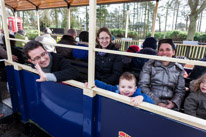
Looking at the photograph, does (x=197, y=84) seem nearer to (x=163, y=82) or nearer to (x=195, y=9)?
(x=163, y=82)

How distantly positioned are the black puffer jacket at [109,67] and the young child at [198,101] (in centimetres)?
94

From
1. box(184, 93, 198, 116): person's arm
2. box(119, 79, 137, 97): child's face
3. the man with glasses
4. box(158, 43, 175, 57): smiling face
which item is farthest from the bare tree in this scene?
the man with glasses

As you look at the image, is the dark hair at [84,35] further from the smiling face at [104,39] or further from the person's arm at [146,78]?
the person's arm at [146,78]

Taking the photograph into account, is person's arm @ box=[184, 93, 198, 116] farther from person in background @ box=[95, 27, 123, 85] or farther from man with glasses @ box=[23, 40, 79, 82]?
man with glasses @ box=[23, 40, 79, 82]

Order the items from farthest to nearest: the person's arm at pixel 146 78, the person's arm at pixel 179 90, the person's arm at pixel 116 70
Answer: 1. the person's arm at pixel 116 70
2. the person's arm at pixel 146 78
3. the person's arm at pixel 179 90

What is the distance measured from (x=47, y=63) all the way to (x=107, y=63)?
85cm

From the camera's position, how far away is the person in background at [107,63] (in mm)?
2150

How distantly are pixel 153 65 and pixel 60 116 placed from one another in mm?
1417

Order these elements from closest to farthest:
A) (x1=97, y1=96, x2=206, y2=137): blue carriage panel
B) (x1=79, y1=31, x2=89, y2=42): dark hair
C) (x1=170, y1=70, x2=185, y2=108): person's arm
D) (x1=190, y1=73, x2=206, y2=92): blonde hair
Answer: (x1=97, y1=96, x2=206, y2=137): blue carriage panel → (x1=190, y1=73, x2=206, y2=92): blonde hair → (x1=170, y1=70, x2=185, y2=108): person's arm → (x1=79, y1=31, x2=89, y2=42): dark hair

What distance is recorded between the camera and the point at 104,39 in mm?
2320

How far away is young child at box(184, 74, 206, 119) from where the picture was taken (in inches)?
62.5

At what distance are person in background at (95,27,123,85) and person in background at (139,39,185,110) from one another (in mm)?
358

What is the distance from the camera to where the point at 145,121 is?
123 cm

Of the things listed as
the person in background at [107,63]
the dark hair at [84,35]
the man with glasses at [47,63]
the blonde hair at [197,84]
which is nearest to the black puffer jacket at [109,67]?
the person in background at [107,63]
